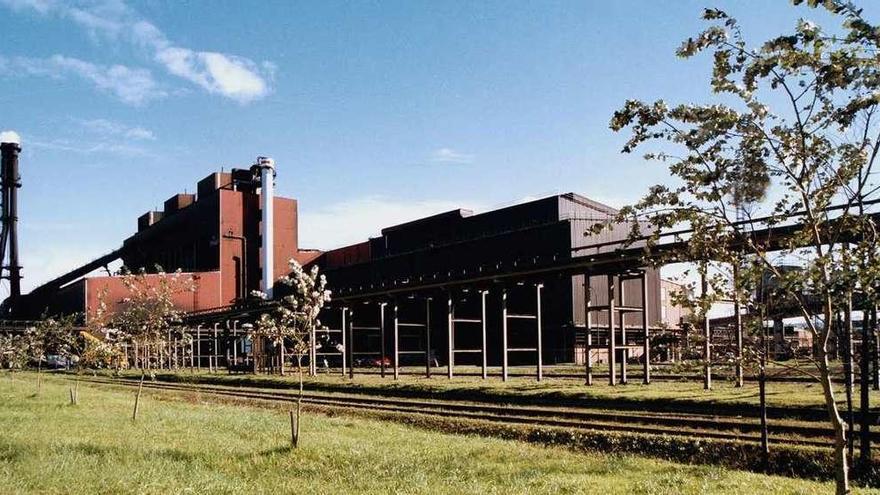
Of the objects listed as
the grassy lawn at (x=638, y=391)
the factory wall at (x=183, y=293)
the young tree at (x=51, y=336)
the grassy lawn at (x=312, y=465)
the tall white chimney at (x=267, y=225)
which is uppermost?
the tall white chimney at (x=267, y=225)

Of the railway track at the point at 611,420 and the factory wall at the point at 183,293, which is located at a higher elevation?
the factory wall at the point at 183,293

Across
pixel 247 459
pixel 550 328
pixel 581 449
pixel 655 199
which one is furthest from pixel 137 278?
pixel 550 328

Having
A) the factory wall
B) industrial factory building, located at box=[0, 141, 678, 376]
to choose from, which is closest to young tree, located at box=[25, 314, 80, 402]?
industrial factory building, located at box=[0, 141, 678, 376]

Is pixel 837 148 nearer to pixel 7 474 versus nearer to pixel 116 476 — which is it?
pixel 116 476

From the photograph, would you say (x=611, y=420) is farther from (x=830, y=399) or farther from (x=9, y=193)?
(x=9, y=193)

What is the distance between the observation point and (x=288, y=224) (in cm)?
8756

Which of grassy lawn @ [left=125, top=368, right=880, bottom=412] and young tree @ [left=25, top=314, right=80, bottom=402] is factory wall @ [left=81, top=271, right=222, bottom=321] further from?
grassy lawn @ [left=125, top=368, right=880, bottom=412]

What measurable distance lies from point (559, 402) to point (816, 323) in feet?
68.9

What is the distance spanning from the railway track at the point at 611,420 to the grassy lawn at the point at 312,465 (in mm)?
3958

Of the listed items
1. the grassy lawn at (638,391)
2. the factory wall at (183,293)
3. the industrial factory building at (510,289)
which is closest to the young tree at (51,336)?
the grassy lawn at (638,391)

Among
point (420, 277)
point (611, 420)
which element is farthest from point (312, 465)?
point (420, 277)

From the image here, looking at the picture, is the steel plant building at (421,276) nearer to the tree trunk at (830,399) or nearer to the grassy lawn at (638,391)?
the grassy lawn at (638,391)

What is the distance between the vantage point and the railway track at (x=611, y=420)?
1811 cm

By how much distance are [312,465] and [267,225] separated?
72680 mm
